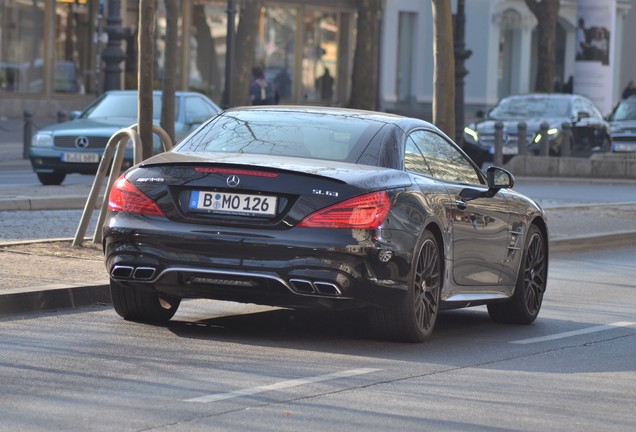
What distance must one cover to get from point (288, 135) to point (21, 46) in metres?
34.4

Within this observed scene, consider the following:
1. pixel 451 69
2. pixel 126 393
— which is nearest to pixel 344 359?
pixel 126 393

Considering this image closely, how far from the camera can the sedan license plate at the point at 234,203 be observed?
8688mm

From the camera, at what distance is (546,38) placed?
158ft

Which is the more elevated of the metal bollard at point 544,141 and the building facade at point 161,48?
the building facade at point 161,48

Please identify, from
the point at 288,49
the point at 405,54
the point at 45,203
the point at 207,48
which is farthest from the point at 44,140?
the point at 405,54

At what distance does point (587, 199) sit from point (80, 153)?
327 inches

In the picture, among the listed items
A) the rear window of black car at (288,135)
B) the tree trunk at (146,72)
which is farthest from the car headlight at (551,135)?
the rear window of black car at (288,135)

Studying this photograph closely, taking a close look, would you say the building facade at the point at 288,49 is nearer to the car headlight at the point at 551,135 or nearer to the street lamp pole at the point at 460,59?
the street lamp pole at the point at 460,59

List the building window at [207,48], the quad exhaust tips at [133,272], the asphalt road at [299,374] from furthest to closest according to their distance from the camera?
the building window at [207,48], the quad exhaust tips at [133,272], the asphalt road at [299,374]

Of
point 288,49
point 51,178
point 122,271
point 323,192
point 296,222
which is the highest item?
point 323,192

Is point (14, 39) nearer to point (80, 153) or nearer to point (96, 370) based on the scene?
point (80, 153)

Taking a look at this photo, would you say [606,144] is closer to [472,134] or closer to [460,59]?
[472,134]

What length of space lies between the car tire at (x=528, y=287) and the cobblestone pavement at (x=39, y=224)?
513 centimetres

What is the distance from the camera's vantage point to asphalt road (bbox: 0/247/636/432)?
673cm
